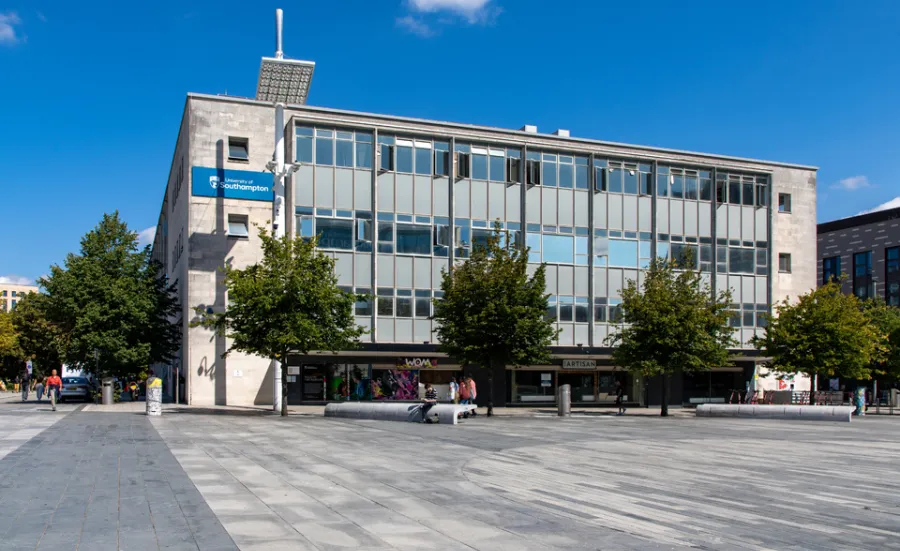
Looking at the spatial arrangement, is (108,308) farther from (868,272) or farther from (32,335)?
(868,272)

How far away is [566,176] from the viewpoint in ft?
155

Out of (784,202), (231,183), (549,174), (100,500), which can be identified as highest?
(549,174)

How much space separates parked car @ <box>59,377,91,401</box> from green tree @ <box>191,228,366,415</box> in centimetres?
1600

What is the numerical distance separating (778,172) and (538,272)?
83.3 ft

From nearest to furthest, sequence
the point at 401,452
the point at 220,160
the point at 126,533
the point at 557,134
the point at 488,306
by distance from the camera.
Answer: the point at 126,533 < the point at 401,452 < the point at 488,306 < the point at 220,160 < the point at 557,134

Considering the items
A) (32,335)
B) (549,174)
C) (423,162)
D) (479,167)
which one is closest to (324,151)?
(423,162)

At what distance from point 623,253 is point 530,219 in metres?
6.34

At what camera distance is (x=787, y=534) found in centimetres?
955

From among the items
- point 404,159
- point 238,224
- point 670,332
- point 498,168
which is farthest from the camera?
point 498,168

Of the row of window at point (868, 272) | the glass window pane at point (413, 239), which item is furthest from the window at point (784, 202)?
the glass window pane at point (413, 239)

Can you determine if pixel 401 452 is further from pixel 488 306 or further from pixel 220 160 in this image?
pixel 220 160

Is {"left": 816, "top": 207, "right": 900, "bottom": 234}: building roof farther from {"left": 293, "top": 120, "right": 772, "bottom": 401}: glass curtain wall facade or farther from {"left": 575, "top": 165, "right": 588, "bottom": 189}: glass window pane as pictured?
{"left": 575, "top": 165, "right": 588, "bottom": 189}: glass window pane

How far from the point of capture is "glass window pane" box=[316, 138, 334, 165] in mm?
42031

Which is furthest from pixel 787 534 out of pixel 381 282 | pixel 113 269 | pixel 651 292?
pixel 113 269
